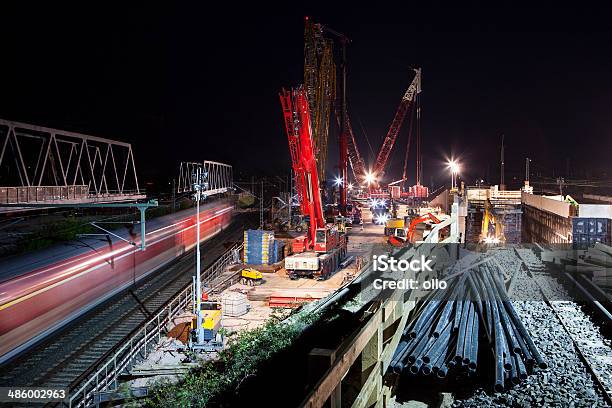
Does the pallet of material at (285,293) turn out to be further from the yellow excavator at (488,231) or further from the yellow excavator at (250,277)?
the yellow excavator at (488,231)

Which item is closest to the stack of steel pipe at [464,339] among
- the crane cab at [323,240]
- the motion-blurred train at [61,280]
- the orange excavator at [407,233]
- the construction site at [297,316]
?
the construction site at [297,316]

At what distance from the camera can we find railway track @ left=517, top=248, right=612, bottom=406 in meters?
9.98

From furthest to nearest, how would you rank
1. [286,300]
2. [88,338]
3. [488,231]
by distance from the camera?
[488,231] → [286,300] → [88,338]

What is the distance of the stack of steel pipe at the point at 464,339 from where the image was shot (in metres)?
7.88

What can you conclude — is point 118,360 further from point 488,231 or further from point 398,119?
point 398,119

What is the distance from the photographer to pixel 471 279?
42.4ft

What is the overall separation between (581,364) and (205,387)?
7.66 meters

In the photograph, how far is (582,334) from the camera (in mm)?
12633

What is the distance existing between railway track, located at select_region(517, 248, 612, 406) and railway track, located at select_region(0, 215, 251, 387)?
1137 centimetres

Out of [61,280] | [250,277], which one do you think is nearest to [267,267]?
[250,277]

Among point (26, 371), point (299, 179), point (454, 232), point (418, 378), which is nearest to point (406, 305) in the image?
point (418, 378)

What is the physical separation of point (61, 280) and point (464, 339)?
11.5m

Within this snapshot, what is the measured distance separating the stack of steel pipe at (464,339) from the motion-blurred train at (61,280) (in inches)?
364
